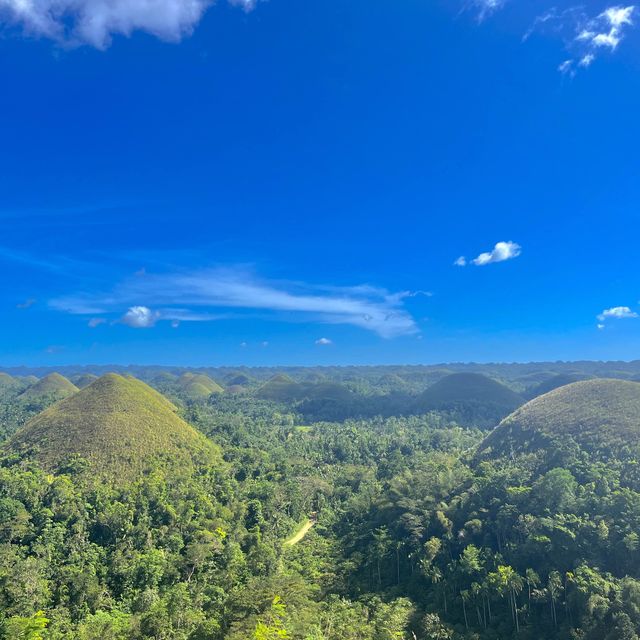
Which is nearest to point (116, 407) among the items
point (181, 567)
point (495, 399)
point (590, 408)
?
point (181, 567)

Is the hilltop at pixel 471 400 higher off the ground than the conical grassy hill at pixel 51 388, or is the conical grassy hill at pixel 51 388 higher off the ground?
the conical grassy hill at pixel 51 388

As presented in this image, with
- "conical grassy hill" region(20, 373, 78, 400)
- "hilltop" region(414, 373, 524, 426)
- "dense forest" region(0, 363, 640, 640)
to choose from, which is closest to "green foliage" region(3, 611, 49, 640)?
"dense forest" region(0, 363, 640, 640)

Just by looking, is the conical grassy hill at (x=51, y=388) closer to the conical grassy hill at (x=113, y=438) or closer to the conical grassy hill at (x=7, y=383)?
the conical grassy hill at (x=7, y=383)

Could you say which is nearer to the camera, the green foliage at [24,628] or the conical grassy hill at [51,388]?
the green foliage at [24,628]

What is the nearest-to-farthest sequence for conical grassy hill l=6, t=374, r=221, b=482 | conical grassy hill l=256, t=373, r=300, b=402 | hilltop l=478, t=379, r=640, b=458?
hilltop l=478, t=379, r=640, b=458 < conical grassy hill l=6, t=374, r=221, b=482 < conical grassy hill l=256, t=373, r=300, b=402

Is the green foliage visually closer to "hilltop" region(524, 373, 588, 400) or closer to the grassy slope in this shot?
the grassy slope

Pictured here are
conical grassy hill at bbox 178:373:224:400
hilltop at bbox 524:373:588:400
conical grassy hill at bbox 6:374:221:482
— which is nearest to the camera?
conical grassy hill at bbox 6:374:221:482

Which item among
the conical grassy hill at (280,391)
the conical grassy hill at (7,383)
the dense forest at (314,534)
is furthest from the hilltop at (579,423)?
the conical grassy hill at (7,383)

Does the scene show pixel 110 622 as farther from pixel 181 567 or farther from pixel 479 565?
pixel 479 565
